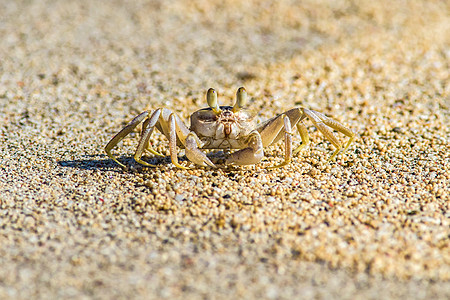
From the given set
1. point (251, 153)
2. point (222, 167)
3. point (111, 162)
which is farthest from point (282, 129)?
point (111, 162)

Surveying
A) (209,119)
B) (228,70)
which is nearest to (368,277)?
(209,119)

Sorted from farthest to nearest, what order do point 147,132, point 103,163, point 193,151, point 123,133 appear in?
point 103,163, point 123,133, point 147,132, point 193,151

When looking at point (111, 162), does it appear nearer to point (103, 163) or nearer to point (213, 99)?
point (103, 163)

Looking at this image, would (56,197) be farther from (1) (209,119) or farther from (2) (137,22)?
(2) (137,22)

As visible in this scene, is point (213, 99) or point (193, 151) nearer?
point (193, 151)

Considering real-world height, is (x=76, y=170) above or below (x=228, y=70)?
below

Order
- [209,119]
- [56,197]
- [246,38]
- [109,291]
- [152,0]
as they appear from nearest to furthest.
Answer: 1. [109,291]
2. [56,197]
3. [209,119]
4. [246,38]
5. [152,0]
